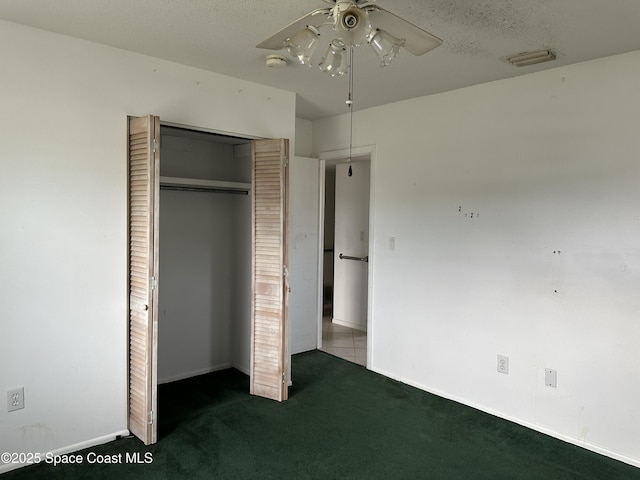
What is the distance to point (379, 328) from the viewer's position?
13.3ft

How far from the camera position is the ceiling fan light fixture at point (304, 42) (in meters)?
1.65

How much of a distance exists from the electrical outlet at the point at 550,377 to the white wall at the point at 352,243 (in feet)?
8.82

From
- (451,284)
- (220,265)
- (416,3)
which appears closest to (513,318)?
(451,284)

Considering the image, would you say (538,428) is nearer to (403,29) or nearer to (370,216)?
(370,216)

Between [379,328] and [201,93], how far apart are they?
2.50 m

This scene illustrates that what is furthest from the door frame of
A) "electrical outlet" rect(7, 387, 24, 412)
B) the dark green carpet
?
"electrical outlet" rect(7, 387, 24, 412)

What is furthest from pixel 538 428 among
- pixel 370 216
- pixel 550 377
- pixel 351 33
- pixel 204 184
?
pixel 204 184

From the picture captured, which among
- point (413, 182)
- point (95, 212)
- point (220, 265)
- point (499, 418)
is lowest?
point (499, 418)

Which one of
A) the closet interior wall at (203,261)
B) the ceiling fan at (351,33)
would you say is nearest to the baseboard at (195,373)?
the closet interior wall at (203,261)

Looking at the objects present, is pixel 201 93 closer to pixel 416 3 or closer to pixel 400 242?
pixel 416 3

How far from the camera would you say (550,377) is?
296 centimetres

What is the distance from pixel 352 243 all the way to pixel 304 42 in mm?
4101

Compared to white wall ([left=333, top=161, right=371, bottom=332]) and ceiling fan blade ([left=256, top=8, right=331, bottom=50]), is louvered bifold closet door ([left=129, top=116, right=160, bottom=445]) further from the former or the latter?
white wall ([left=333, top=161, right=371, bottom=332])

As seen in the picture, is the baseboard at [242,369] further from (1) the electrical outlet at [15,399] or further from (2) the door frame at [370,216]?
(1) the electrical outlet at [15,399]
